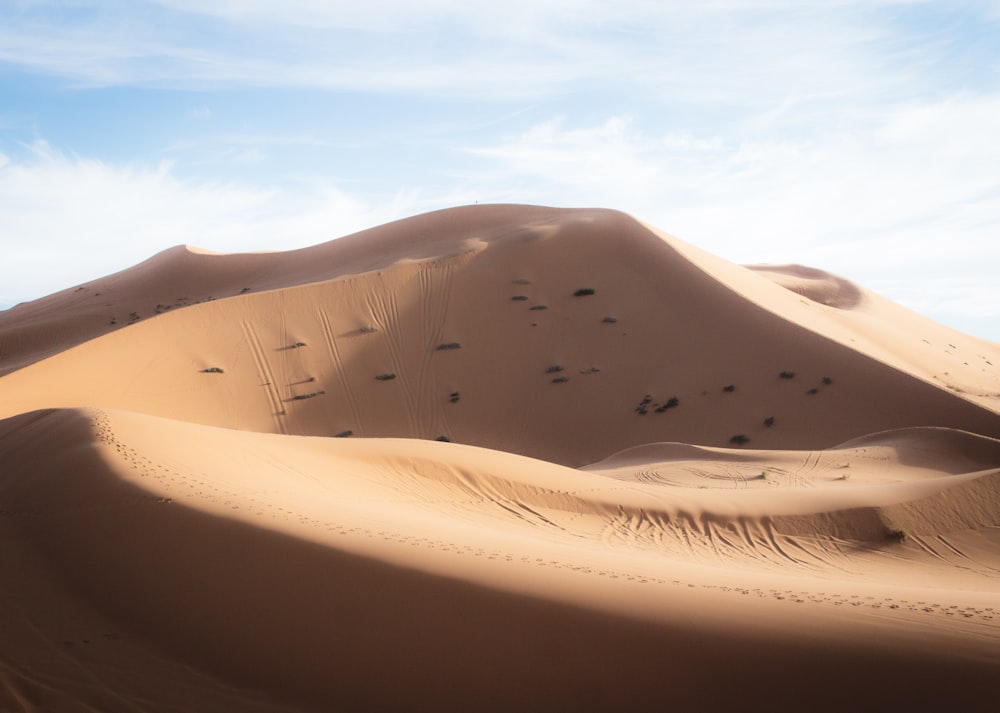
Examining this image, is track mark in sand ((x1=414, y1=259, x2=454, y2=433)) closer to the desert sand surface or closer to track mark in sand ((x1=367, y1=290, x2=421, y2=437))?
the desert sand surface

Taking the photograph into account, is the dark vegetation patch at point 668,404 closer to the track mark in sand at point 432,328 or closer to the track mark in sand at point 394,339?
the track mark in sand at point 432,328

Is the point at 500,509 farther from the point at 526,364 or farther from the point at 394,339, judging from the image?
the point at 394,339

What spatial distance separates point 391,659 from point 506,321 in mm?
23442

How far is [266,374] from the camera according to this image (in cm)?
2689

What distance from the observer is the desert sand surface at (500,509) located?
5.31m

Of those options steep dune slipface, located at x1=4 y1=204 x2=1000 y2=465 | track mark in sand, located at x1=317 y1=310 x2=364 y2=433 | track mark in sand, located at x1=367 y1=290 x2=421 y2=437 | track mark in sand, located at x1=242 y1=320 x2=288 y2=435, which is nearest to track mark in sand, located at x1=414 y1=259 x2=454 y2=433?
steep dune slipface, located at x1=4 y1=204 x2=1000 y2=465

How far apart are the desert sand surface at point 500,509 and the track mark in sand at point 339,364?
0.13 metres

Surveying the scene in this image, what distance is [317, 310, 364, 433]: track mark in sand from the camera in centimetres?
2569

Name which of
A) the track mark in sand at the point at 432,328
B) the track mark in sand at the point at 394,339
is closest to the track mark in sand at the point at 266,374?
the track mark in sand at the point at 394,339

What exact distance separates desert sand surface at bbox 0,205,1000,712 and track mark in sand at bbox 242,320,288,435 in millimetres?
130

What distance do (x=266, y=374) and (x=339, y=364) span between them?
230 cm

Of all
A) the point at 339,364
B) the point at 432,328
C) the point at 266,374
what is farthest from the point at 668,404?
the point at 266,374

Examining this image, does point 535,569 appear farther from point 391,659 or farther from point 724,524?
point 724,524

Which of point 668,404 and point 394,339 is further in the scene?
point 394,339
